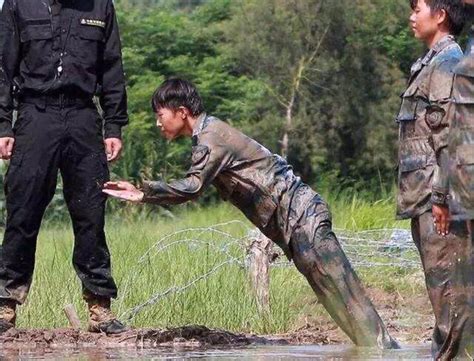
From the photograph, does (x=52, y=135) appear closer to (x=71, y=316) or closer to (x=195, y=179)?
(x=195, y=179)

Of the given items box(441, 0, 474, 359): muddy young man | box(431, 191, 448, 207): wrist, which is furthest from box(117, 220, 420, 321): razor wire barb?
box(441, 0, 474, 359): muddy young man

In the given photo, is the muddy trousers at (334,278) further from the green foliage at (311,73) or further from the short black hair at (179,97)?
the green foliage at (311,73)

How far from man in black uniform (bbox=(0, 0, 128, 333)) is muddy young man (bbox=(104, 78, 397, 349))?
0.74 meters

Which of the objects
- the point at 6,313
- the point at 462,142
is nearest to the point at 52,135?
the point at 6,313

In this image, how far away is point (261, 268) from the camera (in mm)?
9898

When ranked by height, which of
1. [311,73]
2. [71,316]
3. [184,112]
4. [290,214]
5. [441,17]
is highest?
[311,73]

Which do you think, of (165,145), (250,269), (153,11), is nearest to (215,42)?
(153,11)

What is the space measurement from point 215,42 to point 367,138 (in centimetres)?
464

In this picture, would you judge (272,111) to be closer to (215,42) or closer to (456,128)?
(215,42)

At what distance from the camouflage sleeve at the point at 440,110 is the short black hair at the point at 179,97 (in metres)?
1.83

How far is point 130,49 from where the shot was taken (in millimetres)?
31547

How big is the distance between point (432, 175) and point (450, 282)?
21.4 inches

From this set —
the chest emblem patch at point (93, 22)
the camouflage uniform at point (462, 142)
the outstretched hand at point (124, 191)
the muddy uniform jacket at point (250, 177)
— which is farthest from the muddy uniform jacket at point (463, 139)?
the chest emblem patch at point (93, 22)

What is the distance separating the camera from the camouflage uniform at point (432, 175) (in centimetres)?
659
